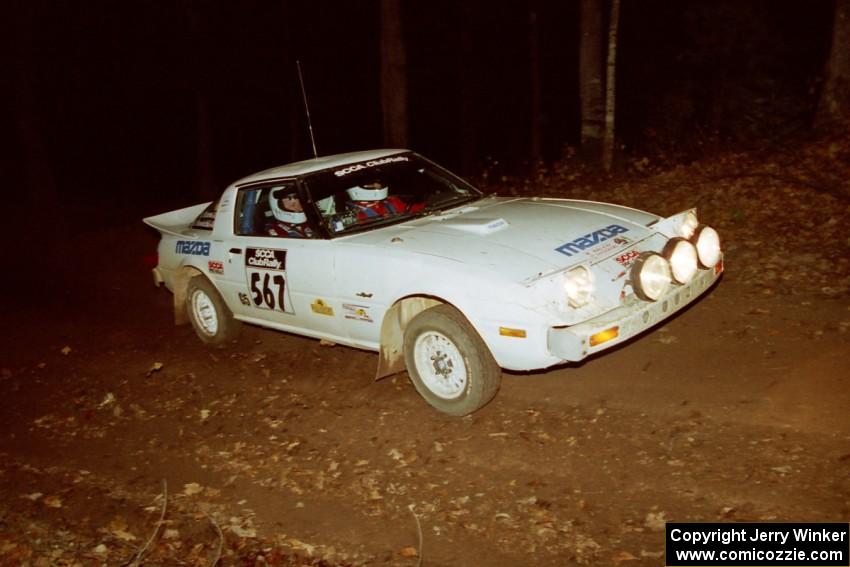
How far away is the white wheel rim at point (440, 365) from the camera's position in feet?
15.1

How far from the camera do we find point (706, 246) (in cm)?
494

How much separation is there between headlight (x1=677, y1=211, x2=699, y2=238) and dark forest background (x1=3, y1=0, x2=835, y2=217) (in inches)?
244

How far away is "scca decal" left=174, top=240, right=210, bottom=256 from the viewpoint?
21.2 ft

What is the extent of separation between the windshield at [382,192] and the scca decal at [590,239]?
1.38m

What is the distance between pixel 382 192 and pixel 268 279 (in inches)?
46.1

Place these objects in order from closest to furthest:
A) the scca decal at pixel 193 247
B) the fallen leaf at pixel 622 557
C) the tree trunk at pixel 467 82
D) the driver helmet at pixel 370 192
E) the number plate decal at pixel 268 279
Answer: the fallen leaf at pixel 622 557, the number plate decal at pixel 268 279, the driver helmet at pixel 370 192, the scca decal at pixel 193 247, the tree trunk at pixel 467 82

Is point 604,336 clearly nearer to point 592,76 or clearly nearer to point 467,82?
point 592,76

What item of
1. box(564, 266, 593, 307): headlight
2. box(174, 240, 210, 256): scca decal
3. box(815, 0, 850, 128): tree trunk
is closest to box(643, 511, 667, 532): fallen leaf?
box(564, 266, 593, 307): headlight

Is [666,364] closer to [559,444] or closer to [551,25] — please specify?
[559,444]

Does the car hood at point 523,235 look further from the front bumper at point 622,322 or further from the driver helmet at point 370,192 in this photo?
the driver helmet at point 370,192

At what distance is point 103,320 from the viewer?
27.8 feet

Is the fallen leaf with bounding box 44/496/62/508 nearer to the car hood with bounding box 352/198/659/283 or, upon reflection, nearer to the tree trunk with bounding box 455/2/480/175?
the car hood with bounding box 352/198/659/283

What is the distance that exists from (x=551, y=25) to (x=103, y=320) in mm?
28074

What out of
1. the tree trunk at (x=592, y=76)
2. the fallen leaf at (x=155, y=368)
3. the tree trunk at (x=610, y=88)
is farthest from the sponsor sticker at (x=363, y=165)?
the tree trunk at (x=592, y=76)
